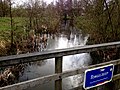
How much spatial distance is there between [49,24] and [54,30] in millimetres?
931

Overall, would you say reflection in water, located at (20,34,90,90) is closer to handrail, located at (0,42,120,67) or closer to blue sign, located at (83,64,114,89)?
blue sign, located at (83,64,114,89)

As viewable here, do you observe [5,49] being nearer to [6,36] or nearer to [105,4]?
[6,36]

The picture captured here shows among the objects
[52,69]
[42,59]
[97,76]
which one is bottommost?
[52,69]

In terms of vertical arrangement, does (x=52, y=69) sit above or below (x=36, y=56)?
below

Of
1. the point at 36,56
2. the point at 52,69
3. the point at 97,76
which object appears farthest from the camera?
the point at 52,69

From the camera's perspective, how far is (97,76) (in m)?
2.80

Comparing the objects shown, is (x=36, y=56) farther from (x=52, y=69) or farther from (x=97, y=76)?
(x=52, y=69)

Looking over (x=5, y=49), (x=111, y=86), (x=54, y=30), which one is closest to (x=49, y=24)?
(x=54, y=30)

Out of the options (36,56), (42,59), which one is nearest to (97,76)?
(42,59)

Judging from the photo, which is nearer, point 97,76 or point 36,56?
point 36,56

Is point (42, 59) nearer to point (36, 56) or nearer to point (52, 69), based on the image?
point (36, 56)

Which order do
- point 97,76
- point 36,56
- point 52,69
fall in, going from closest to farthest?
point 36,56 → point 97,76 → point 52,69

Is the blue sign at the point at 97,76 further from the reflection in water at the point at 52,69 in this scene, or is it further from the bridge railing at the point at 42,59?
the reflection in water at the point at 52,69

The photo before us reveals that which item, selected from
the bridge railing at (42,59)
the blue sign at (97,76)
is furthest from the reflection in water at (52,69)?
the bridge railing at (42,59)
